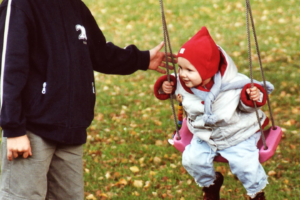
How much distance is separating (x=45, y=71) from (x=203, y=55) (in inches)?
37.1

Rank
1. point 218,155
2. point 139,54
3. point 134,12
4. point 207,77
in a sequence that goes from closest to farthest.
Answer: point 207,77, point 218,155, point 139,54, point 134,12

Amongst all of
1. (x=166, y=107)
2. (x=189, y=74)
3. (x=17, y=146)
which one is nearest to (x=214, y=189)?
(x=189, y=74)

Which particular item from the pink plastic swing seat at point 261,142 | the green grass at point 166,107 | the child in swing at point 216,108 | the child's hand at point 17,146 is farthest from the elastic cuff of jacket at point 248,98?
the green grass at point 166,107

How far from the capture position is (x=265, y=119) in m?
3.03

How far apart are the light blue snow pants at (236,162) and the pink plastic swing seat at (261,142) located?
0.13 ft

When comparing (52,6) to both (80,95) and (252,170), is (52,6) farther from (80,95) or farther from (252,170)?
(252,170)

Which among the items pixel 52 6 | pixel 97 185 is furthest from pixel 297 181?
pixel 52 6

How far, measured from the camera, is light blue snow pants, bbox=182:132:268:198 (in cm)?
284

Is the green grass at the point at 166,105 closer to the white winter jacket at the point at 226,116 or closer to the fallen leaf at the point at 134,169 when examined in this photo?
the fallen leaf at the point at 134,169

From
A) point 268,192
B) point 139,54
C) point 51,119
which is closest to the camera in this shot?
point 51,119

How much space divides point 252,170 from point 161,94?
77 cm

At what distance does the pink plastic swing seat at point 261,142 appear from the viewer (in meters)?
2.83

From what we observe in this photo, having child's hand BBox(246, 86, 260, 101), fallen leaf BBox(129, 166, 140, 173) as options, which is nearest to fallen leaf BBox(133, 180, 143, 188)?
fallen leaf BBox(129, 166, 140, 173)

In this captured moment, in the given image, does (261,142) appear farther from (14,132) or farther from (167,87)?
(14,132)
